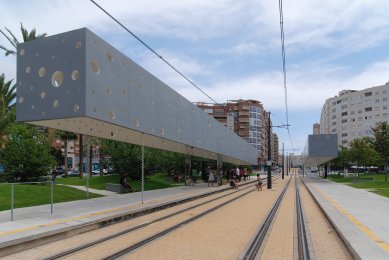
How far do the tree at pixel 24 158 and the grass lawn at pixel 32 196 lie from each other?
15.0 feet

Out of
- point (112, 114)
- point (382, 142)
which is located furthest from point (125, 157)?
point (382, 142)

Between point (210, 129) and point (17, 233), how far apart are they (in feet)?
94.0

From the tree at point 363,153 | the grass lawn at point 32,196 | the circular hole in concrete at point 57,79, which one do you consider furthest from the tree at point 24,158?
the tree at point 363,153

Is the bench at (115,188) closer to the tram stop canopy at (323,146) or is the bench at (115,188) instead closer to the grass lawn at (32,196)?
the grass lawn at (32,196)

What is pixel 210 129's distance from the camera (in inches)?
1519

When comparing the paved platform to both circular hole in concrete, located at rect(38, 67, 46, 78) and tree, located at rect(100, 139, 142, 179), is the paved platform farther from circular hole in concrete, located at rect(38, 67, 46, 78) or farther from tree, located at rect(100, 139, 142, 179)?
tree, located at rect(100, 139, 142, 179)

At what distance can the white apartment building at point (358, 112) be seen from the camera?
145 m

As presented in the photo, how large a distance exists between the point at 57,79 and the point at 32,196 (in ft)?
20.4

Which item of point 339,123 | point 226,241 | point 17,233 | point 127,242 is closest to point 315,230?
point 226,241

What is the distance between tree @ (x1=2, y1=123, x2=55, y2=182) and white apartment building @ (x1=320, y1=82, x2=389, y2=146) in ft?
429

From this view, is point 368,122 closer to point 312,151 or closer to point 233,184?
Answer: point 312,151

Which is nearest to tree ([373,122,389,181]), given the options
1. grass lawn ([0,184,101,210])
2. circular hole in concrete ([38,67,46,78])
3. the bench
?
the bench

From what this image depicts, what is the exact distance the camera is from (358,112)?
15450 centimetres

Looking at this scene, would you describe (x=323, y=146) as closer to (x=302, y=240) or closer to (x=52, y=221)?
(x=302, y=240)
